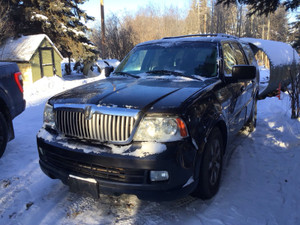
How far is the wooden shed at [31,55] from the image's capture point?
19375 mm

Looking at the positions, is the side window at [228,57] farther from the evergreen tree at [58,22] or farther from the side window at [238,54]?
the evergreen tree at [58,22]

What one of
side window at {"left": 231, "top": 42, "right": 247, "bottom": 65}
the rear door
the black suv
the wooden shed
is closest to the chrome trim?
the black suv

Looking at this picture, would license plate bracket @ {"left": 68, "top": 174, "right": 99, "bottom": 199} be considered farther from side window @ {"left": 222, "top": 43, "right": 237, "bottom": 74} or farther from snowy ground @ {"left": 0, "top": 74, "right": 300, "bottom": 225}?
side window @ {"left": 222, "top": 43, "right": 237, "bottom": 74}

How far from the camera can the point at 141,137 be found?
242 centimetres

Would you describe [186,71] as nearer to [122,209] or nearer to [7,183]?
[122,209]

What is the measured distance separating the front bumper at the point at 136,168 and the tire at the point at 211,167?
22 centimetres

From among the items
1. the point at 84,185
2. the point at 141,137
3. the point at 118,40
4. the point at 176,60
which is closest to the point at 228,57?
the point at 176,60

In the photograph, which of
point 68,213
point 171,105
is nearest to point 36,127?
point 68,213

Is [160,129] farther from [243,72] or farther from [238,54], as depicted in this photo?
[238,54]

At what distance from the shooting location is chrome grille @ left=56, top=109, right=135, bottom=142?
7.98 feet

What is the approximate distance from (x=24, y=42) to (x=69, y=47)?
3836 millimetres

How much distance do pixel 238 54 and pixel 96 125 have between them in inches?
124

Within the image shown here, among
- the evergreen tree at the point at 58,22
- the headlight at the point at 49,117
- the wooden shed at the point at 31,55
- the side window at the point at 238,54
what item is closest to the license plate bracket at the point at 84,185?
the headlight at the point at 49,117

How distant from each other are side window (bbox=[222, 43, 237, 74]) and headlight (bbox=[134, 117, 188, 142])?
1.70 metres
